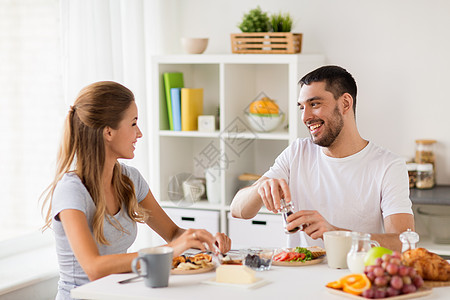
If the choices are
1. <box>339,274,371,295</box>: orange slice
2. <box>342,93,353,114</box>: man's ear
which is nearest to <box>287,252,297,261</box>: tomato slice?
<box>339,274,371,295</box>: orange slice

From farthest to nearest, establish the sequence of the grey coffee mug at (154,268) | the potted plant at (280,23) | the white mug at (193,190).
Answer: the white mug at (193,190)
the potted plant at (280,23)
the grey coffee mug at (154,268)

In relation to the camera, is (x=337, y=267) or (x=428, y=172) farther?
(x=428, y=172)

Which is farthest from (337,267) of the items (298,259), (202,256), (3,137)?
(3,137)

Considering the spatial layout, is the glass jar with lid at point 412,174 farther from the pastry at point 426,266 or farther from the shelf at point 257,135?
the pastry at point 426,266

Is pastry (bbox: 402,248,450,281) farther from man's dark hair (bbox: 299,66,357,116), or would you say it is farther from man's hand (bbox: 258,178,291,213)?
man's dark hair (bbox: 299,66,357,116)

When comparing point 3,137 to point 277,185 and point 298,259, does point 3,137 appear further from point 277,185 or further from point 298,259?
point 298,259

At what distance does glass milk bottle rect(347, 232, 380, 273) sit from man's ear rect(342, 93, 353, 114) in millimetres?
898

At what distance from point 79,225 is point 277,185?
670 mm

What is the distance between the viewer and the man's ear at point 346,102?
2.55 meters

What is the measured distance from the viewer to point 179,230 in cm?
240

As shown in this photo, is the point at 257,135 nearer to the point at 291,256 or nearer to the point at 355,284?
the point at 291,256

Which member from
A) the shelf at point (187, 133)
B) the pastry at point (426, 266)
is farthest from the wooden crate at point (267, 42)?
the pastry at point (426, 266)

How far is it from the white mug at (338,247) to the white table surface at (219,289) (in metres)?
0.04

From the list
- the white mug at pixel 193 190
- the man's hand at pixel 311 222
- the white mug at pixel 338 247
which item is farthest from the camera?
the white mug at pixel 193 190
